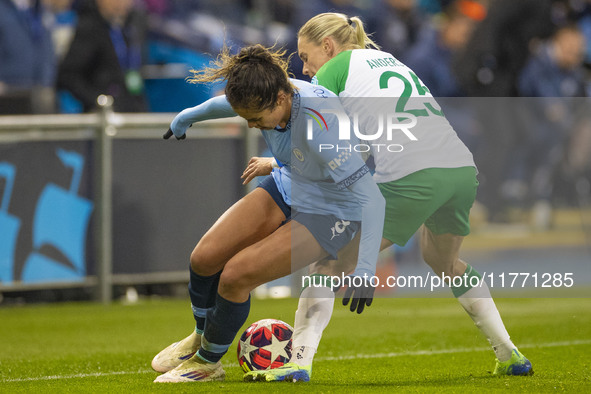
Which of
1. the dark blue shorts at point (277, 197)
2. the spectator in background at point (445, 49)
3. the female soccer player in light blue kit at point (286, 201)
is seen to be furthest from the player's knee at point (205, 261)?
the spectator in background at point (445, 49)

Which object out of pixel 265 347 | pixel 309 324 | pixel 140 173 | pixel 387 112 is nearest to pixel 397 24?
pixel 140 173

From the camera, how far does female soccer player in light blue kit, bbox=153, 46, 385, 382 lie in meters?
4.91

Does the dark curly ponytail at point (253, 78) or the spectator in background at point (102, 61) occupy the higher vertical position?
the dark curly ponytail at point (253, 78)

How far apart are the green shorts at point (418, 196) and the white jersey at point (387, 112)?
7cm

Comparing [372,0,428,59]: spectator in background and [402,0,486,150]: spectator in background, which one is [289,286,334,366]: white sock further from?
[372,0,428,59]: spectator in background

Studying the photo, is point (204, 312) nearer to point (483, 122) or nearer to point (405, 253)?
point (405, 253)

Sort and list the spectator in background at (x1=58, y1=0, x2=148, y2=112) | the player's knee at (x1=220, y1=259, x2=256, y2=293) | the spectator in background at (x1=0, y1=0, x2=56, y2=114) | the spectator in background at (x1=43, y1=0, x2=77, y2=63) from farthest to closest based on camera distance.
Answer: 1. the spectator in background at (x1=43, y1=0, x2=77, y2=63)
2. the spectator in background at (x1=0, y1=0, x2=56, y2=114)
3. the spectator in background at (x1=58, y1=0, x2=148, y2=112)
4. the player's knee at (x1=220, y1=259, x2=256, y2=293)

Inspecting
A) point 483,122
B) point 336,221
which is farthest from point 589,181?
point 336,221

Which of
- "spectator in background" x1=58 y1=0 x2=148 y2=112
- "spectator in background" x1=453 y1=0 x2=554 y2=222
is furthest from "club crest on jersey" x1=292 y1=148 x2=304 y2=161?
"spectator in background" x1=453 y1=0 x2=554 y2=222

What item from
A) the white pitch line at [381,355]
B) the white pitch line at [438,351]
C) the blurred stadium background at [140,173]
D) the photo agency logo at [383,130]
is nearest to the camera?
the photo agency logo at [383,130]

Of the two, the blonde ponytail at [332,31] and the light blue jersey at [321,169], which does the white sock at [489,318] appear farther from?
the blonde ponytail at [332,31]

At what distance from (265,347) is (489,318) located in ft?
3.80

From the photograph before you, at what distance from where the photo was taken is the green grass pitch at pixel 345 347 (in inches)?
209

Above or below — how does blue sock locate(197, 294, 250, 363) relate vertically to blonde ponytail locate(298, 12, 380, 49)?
below
